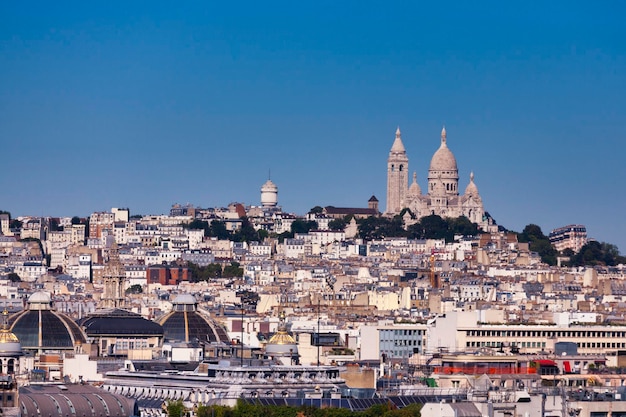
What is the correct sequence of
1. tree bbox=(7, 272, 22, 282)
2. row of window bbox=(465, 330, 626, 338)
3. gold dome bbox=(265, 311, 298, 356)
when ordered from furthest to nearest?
tree bbox=(7, 272, 22, 282) → row of window bbox=(465, 330, 626, 338) → gold dome bbox=(265, 311, 298, 356)

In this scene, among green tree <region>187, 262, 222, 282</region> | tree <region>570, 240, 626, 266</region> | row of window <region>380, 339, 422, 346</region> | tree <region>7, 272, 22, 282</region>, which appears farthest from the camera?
tree <region>570, 240, 626, 266</region>

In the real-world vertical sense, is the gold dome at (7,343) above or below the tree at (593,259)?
below

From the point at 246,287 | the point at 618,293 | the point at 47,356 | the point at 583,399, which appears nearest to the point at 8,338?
the point at 47,356

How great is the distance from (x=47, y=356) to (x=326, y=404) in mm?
26177

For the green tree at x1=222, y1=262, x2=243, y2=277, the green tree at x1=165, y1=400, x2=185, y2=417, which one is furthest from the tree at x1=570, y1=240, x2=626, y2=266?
the green tree at x1=165, y1=400, x2=185, y2=417

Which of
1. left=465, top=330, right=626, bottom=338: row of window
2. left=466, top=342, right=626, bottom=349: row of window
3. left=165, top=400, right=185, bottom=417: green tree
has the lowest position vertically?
left=165, top=400, right=185, bottom=417: green tree

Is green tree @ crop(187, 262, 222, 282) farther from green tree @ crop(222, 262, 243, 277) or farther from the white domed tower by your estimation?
the white domed tower

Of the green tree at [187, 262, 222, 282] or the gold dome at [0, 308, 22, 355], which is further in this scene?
the green tree at [187, 262, 222, 282]

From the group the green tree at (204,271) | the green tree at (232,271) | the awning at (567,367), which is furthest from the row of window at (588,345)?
the green tree at (232,271)

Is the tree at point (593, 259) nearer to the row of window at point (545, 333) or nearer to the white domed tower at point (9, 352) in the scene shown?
the row of window at point (545, 333)

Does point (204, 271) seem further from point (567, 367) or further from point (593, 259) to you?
point (567, 367)

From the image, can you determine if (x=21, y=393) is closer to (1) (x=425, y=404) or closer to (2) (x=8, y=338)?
(1) (x=425, y=404)

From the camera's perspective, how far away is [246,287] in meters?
A: 171

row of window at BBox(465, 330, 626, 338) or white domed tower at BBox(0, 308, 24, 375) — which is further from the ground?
row of window at BBox(465, 330, 626, 338)
